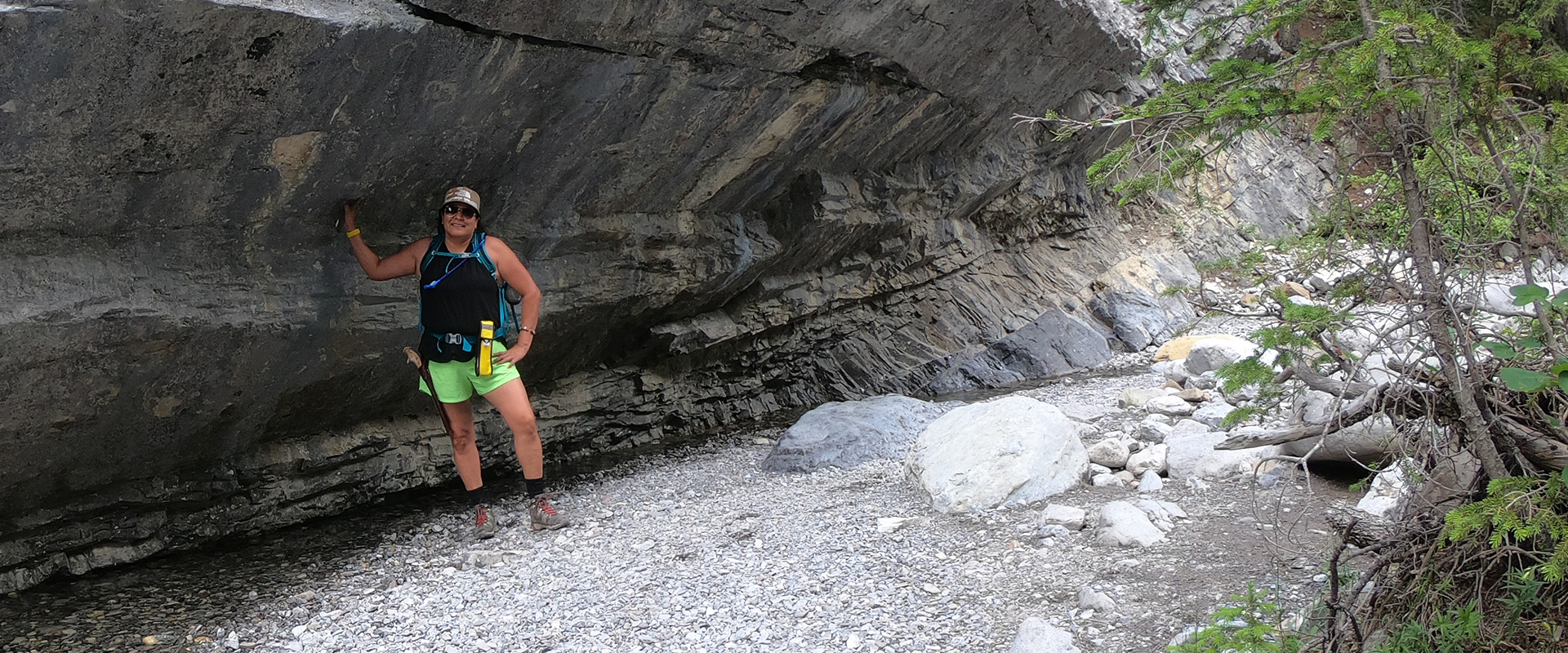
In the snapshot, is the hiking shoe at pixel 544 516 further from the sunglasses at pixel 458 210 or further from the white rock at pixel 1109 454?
the white rock at pixel 1109 454

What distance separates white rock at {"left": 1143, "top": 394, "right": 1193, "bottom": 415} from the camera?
24.2 ft

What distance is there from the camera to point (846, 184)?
29.7 ft

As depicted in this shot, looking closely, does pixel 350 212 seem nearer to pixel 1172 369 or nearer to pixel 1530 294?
pixel 1530 294

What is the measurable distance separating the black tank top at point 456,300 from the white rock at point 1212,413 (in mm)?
4312

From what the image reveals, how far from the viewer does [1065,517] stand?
16.3 ft

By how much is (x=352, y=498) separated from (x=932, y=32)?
5.12 metres

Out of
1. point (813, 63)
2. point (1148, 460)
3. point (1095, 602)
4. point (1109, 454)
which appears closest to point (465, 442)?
point (813, 63)

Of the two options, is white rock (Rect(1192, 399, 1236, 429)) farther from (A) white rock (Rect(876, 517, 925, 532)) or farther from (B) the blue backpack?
(B) the blue backpack

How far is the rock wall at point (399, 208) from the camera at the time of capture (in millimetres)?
4480

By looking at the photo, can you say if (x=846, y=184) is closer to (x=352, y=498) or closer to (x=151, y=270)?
(x=352, y=498)

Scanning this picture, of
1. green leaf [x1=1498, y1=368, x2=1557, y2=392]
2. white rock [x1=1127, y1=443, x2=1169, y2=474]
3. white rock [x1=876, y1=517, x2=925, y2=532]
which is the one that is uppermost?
green leaf [x1=1498, y1=368, x2=1557, y2=392]

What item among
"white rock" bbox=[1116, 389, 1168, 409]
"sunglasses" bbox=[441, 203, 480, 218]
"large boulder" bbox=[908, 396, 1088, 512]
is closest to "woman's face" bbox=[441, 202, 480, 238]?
"sunglasses" bbox=[441, 203, 480, 218]

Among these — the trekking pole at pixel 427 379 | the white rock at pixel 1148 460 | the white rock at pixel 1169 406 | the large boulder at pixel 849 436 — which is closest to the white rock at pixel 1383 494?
the white rock at pixel 1148 460

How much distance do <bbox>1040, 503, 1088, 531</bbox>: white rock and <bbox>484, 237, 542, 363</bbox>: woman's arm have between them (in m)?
2.77
